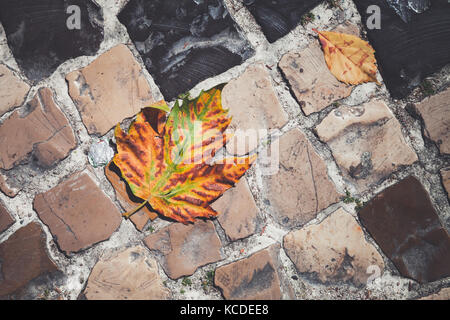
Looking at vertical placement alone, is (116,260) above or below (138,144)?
below

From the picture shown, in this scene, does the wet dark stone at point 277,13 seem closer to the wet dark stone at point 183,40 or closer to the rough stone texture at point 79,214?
the wet dark stone at point 183,40

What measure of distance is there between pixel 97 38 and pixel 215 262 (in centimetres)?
101

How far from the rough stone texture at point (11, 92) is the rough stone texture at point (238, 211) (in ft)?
2.91

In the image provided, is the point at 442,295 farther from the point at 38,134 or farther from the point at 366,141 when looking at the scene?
the point at 38,134

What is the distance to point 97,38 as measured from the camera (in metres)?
1.10

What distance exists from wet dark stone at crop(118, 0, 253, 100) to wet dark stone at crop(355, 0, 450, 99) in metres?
0.51

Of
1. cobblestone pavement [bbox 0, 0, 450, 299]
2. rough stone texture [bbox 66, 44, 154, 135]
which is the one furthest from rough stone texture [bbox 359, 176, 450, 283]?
rough stone texture [bbox 66, 44, 154, 135]

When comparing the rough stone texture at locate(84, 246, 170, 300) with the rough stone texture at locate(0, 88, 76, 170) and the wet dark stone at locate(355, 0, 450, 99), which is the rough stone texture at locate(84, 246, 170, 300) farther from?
the wet dark stone at locate(355, 0, 450, 99)

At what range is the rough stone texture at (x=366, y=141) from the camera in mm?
1075

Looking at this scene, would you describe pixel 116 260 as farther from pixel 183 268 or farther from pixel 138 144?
pixel 138 144

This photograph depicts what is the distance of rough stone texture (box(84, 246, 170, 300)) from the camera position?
1093mm

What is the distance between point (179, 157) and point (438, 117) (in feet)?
3.29

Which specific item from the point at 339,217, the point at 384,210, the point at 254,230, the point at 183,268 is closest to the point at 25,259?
the point at 183,268

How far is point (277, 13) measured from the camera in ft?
3.50
